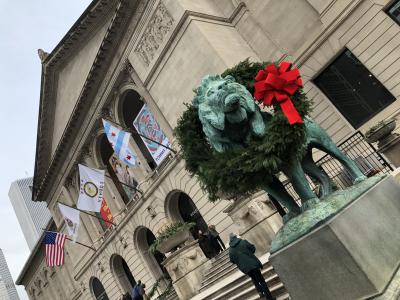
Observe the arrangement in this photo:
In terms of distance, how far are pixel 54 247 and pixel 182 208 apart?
8.34 m

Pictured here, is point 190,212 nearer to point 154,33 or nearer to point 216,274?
point 216,274

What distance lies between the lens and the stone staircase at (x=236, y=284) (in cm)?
755

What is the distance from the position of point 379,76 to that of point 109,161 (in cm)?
2011

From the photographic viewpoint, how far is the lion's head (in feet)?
14.0

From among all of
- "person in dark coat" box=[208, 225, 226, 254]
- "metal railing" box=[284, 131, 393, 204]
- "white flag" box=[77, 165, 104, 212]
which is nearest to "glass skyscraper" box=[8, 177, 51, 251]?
"white flag" box=[77, 165, 104, 212]

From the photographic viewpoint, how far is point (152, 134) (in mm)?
21562

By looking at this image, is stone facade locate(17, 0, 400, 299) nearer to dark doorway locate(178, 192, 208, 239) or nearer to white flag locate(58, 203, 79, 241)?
dark doorway locate(178, 192, 208, 239)

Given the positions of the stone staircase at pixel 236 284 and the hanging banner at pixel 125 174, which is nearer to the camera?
the stone staircase at pixel 236 284

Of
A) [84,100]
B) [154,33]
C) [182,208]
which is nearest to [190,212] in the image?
[182,208]

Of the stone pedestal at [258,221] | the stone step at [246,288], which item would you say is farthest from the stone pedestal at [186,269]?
the stone step at [246,288]

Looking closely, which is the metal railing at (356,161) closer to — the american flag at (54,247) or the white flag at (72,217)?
the white flag at (72,217)

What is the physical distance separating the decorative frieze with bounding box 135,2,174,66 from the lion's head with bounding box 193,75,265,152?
17.0 meters

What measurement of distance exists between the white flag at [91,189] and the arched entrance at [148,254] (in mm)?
4989

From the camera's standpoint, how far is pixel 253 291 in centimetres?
827
